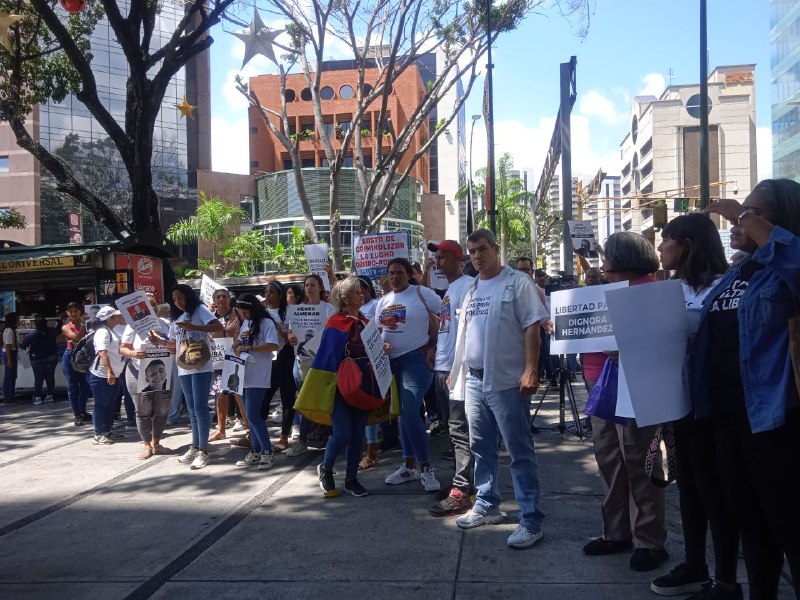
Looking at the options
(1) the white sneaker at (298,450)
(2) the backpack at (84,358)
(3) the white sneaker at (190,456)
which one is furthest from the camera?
(2) the backpack at (84,358)

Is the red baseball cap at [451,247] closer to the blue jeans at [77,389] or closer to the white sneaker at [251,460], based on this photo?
the white sneaker at [251,460]

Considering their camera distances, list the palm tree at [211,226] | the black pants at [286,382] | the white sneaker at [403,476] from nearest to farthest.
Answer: the white sneaker at [403,476]
the black pants at [286,382]
the palm tree at [211,226]

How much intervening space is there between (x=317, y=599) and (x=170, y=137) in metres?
60.2

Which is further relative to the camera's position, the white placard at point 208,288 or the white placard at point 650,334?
the white placard at point 208,288

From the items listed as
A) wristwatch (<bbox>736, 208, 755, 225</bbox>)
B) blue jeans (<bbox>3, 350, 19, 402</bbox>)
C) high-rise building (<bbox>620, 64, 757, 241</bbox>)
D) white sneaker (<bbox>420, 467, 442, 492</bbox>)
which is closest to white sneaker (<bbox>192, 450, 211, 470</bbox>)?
white sneaker (<bbox>420, 467, 442, 492</bbox>)

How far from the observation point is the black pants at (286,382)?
26.6 ft

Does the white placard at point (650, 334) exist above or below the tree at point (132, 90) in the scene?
below

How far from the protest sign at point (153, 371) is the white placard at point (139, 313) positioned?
24cm

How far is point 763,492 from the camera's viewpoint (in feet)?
9.76

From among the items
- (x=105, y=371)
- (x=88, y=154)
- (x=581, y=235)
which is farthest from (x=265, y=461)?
(x=88, y=154)

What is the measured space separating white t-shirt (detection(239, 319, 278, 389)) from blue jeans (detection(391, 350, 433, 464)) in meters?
1.55

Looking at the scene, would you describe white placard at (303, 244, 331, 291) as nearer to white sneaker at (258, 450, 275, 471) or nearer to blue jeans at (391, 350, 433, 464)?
white sneaker at (258, 450, 275, 471)

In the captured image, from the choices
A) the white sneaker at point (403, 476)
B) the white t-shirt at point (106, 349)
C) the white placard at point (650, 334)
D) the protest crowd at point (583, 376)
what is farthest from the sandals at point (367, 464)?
the white placard at point (650, 334)

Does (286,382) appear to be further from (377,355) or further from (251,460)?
(377,355)
